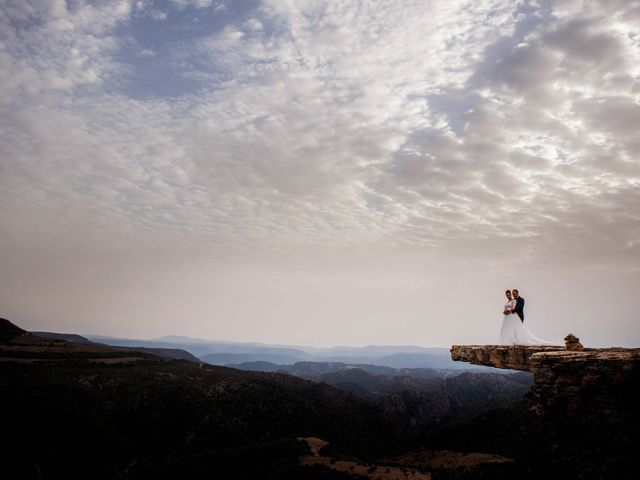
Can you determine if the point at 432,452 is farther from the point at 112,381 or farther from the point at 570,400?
the point at 570,400

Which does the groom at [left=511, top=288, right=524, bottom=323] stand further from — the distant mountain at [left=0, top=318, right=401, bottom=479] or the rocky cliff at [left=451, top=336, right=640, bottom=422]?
the distant mountain at [left=0, top=318, right=401, bottom=479]

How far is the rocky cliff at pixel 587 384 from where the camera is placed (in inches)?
302

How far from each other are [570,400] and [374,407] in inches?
4571

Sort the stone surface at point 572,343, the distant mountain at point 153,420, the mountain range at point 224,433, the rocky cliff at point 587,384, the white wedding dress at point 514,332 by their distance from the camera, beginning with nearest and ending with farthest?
the rocky cliff at point 587,384, the mountain range at point 224,433, the stone surface at point 572,343, the white wedding dress at point 514,332, the distant mountain at point 153,420

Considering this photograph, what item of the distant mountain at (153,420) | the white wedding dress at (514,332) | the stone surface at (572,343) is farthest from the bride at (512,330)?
the distant mountain at (153,420)

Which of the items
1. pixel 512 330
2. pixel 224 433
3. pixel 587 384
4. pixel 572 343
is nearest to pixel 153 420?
pixel 224 433

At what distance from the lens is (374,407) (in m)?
113

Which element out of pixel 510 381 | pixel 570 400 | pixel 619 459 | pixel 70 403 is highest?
pixel 570 400

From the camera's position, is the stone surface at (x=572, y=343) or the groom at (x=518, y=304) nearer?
the stone surface at (x=572, y=343)

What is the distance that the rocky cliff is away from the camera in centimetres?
767

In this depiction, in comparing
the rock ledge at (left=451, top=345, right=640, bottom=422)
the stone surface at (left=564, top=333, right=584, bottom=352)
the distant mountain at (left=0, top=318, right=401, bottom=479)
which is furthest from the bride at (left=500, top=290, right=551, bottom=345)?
the distant mountain at (left=0, top=318, right=401, bottom=479)

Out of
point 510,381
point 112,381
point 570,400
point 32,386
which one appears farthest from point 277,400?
point 510,381

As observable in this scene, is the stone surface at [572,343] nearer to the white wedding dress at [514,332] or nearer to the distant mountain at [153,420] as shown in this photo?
the white wedding dress at [514,332]

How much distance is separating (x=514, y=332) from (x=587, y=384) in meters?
5.50
